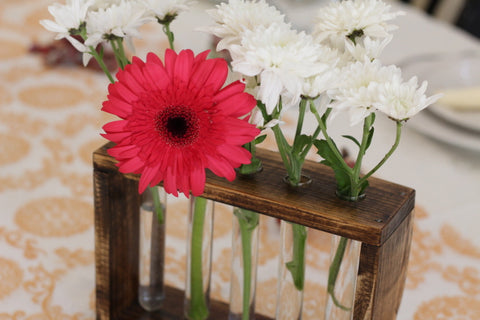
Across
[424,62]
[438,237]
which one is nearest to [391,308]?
[438,237]

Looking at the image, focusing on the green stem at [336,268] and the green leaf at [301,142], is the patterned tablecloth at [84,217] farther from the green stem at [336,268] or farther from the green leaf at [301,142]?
the green leaf at [301,142]

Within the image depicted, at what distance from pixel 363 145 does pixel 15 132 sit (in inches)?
27.3

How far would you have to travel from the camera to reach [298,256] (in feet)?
1.90

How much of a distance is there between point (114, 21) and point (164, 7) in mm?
43

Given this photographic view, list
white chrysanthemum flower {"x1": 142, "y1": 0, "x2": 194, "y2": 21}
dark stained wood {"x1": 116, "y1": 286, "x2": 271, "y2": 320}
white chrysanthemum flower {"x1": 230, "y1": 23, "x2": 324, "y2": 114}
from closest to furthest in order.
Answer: white chrysanthemum flower {"x1": 230, "y1": 23, "x2": 324, "y2": 114}
white chrysanthemum flower {"x1": 142, "y1": 0, "x2": 194, "y2": 21}
dark stained wood {"x1": 116, "y1": 286, "x2": 271, "y2": 320}

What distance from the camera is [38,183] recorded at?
36.4 inches

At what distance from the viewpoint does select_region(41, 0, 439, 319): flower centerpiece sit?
45cm

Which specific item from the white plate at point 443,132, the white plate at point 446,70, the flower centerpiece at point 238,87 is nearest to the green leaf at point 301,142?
the flower centerpiece at point 238,87

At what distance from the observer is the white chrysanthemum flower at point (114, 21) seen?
0.53 meters

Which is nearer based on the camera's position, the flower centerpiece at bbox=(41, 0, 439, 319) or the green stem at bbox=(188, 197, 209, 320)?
the flower centerpiece at bbox=(41, 0, 439, 319)

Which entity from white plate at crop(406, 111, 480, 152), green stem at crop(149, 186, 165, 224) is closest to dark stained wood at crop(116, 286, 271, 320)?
green stem at crop(149, 186, 165, 224)

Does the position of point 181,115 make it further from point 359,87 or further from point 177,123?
point 359,87

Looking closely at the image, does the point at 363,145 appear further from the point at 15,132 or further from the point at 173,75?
the point at 15,132

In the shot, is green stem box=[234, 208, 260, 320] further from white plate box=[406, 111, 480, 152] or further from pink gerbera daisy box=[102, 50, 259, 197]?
white plate box=[406, 111, 480, 152]
